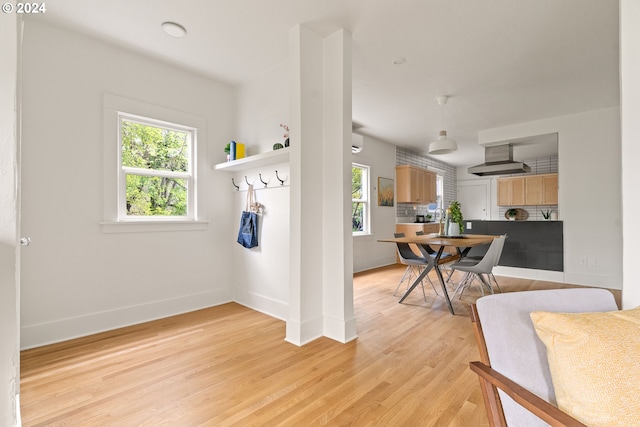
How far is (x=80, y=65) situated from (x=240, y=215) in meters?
1.96

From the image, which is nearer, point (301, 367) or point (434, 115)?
point (301, 367)

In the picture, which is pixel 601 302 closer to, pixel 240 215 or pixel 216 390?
pixel 216 390

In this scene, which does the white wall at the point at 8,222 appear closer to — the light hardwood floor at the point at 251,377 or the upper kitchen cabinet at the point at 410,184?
the light hardwood floor at the point at 251,377

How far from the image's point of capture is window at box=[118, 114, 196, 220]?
292 centimetres

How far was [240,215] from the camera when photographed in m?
3.56

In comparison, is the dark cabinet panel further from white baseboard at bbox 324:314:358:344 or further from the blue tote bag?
the blue tote bag

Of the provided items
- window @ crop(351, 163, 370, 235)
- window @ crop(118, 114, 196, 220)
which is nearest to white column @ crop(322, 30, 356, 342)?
window @ crop(118, 114, 196, 220)

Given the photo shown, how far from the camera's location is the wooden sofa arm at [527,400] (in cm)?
75

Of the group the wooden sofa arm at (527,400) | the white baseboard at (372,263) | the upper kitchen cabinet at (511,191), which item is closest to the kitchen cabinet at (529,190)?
the upper kitchen cabinet at (511,191)

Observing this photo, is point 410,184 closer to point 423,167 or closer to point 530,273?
point 423,167

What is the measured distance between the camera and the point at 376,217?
20.1ft

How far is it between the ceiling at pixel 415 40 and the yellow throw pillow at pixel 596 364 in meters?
2.34

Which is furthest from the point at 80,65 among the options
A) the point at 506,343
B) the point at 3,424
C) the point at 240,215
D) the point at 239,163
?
the point at 506,343

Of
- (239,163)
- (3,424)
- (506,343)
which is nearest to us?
(3,424)
